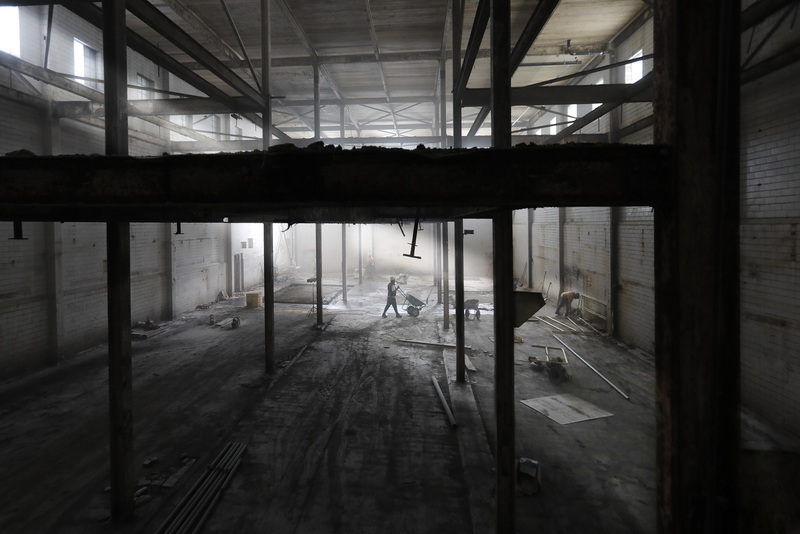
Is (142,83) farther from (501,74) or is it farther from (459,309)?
(501,74)

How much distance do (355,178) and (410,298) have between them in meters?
13.0

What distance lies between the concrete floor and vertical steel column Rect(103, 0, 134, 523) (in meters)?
0.60

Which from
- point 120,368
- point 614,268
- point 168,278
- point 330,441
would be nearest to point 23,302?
point 168,278

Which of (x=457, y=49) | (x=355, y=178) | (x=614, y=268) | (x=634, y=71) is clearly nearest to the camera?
(x=355, y=178)

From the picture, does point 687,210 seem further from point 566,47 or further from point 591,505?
point 566,47

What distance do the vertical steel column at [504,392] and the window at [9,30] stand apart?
11626 mm

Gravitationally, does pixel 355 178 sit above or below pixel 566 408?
above

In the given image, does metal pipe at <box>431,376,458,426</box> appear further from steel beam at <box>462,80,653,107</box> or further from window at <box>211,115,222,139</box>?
window at <box>211,115,222,139</box>

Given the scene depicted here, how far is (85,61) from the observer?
10789 millimetres

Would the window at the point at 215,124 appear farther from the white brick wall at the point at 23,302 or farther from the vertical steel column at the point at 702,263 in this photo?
the vertical steel column at the point at 702,263

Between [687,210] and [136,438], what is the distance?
→ 789 cm

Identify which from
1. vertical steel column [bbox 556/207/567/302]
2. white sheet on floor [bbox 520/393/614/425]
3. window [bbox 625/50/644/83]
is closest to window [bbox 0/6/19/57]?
white sheet on floor [bbox 520/393/614/425]

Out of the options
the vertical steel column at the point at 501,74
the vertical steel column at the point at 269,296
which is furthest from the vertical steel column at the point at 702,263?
the vertical steel column at the point at 269,296

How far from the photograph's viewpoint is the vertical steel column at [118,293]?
4258mm
